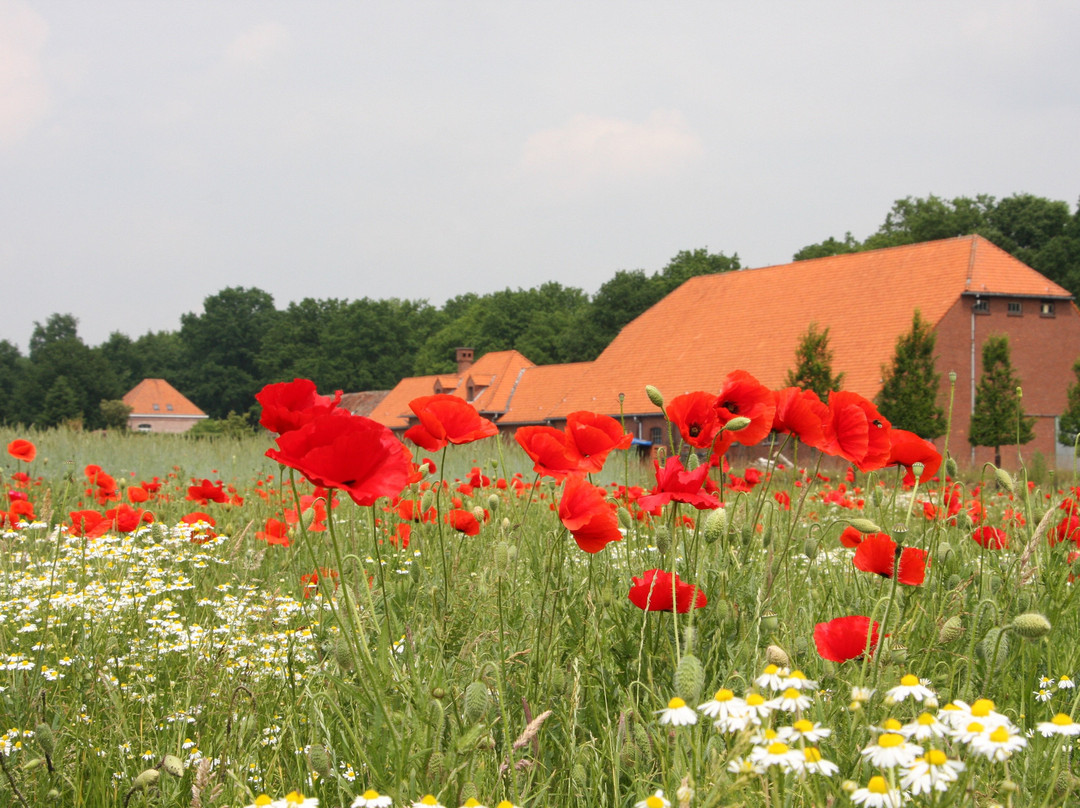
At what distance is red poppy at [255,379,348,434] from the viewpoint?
5.14 feet

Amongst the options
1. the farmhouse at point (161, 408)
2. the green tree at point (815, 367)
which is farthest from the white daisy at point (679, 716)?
the farmhouse at point (161, 408)

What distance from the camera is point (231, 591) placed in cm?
364

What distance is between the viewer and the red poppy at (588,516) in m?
1.83

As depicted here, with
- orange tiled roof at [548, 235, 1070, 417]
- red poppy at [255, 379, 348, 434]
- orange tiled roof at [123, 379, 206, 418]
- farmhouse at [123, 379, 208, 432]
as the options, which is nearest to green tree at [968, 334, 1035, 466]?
orange tiled roof at [548, 235, 1070, 417]

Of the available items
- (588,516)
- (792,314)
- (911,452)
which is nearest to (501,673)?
(588,516)

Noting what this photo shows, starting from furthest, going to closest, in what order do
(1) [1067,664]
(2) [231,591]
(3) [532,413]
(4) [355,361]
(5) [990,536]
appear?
1. (4) [355,361]
2. (3) [532,413]
3. (2) [231,591]
4. (5) [990,536]
5. (1) [1067,664]

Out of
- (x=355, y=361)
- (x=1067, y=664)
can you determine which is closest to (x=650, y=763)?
(x=1067, y=664)

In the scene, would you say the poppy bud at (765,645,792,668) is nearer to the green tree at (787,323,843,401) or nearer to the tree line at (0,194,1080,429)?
the green tree at (787,323,843,401)

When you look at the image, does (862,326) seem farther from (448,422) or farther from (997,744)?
(997,744)

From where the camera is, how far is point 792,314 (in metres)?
31.4

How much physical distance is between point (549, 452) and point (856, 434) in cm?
77

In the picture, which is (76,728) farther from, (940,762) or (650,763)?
(940,762)

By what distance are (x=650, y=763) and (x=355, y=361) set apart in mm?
72922

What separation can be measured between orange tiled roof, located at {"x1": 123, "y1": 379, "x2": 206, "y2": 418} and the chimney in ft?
104
